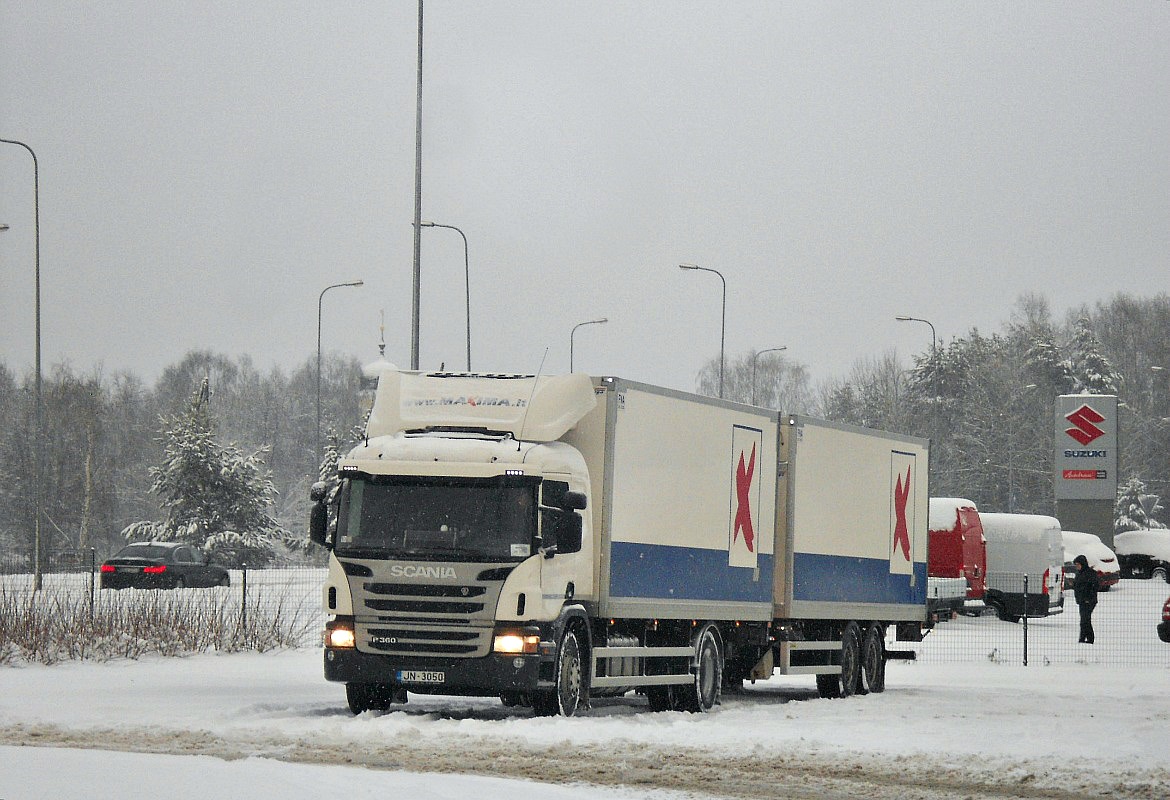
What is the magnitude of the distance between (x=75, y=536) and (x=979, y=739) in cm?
7794

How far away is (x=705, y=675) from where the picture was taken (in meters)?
18.5

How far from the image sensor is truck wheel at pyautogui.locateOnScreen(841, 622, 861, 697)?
21500mm

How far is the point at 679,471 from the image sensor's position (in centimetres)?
1795

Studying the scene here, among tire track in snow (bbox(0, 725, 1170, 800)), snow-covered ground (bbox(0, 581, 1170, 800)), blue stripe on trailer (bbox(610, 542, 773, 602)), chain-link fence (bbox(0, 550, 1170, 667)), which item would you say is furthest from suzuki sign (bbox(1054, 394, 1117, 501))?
tire track in snow (bbox(0, 725, 1170, 800))

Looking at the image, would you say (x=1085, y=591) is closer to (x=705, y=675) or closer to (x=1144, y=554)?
(x=705, y=675)

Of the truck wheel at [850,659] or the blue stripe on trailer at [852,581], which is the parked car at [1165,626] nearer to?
the blue stripe on trailer at [852,581]

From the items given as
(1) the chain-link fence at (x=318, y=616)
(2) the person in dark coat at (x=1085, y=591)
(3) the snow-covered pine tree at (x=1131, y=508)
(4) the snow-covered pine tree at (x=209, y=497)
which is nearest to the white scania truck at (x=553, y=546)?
(1) the chain-link fence at (x=318, y=616)

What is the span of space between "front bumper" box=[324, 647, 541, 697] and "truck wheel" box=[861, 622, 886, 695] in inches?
317

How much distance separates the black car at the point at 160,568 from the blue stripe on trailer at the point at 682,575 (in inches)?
1077

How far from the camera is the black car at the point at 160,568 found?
1734 inches

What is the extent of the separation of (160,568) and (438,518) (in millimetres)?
31415

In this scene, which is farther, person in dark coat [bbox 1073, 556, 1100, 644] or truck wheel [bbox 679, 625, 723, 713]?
person in dark coat [bbox 1073, 556, 1100, 644]

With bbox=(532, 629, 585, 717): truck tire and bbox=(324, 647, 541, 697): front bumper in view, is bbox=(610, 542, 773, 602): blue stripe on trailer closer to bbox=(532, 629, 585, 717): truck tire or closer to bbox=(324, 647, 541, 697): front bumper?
bbox=(532, 629, 585, 717): truck tire

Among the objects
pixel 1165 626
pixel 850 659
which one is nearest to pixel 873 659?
pixel 850 659
